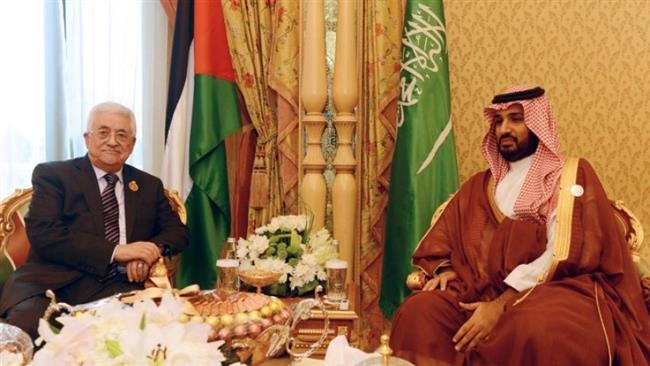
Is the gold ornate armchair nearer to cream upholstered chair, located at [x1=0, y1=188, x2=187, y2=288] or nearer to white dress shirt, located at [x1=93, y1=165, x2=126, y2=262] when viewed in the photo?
cream upholstered chair, located at [x1=0, y1=188, x2=187, y2=288]

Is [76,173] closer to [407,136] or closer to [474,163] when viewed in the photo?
[407,136]

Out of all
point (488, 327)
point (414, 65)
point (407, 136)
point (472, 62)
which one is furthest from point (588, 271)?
point (472, 62)

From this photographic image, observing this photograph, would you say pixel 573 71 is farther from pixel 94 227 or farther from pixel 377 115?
pixel 94 227

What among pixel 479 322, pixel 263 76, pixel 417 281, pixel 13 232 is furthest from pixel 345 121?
pixel 13 232

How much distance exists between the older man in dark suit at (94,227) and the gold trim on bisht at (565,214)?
1.67 m

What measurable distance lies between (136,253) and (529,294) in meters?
1.63

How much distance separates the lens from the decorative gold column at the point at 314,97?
11.3 ft

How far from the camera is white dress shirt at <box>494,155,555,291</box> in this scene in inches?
96.1

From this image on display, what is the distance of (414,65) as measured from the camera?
334 centimetres

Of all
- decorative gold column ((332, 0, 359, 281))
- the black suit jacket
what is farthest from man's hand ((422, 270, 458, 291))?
the black suit jacket

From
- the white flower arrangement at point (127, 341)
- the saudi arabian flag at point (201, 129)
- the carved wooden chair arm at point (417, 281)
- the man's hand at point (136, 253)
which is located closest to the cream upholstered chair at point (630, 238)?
the carved wooden chair arm at point (417, 281)

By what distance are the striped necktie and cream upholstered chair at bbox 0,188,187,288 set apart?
1.14 feet

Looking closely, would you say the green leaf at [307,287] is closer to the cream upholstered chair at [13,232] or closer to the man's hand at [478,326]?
the man's hand at [478,326]

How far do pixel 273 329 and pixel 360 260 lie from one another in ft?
7.10
